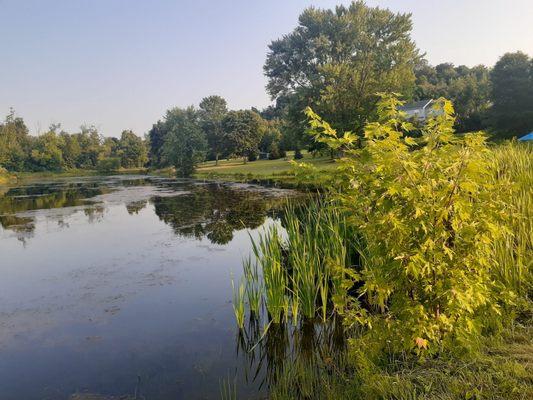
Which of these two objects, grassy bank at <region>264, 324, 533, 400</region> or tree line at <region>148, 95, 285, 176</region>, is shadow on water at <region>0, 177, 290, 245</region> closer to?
grassy bank at <region>264, 324, 533, 400</region>

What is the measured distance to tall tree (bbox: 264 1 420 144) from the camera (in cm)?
3097

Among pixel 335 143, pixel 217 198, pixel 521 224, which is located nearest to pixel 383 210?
pixel 335 143

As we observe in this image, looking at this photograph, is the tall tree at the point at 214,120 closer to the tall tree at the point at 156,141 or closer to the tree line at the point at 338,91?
the tree line at the point at 338,91

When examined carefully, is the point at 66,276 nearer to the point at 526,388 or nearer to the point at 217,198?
the point at 526,388

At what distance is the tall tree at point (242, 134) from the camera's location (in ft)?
197

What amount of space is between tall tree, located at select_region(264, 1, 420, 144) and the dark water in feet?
59.7

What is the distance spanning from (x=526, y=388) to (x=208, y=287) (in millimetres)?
6843

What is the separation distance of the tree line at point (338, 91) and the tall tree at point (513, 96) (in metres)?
0.09

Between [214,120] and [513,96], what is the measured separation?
47.7m

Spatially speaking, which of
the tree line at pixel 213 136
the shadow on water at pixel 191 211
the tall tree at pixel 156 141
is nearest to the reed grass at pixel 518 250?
the shadow on water at pixel 191 211

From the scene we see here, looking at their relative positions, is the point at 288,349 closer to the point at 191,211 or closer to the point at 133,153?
the point at 191,211

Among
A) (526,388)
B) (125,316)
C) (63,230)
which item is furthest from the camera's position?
(63,230)

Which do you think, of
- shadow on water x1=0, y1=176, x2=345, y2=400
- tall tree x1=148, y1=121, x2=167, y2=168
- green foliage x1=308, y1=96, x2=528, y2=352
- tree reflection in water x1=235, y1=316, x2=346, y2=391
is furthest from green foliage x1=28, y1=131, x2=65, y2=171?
green foliage x1=308, y1=96, x2=528, y2=352

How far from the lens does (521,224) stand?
5746mm
